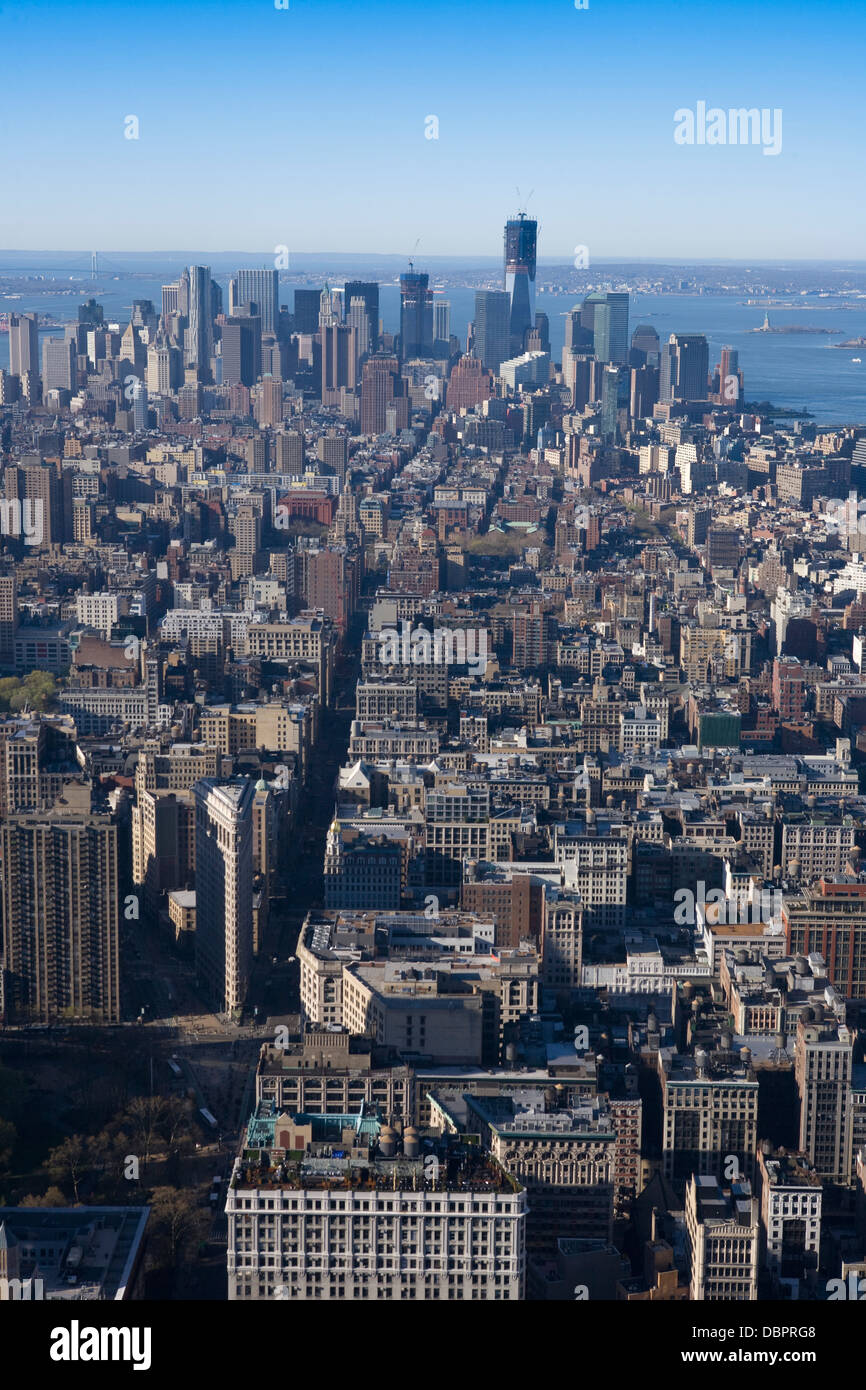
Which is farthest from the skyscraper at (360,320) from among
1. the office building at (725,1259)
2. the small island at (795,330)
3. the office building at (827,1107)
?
the office building at (725,1259)

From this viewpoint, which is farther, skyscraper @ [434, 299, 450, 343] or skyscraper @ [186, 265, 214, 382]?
skyscraper @ [434, 299, 450, 343]

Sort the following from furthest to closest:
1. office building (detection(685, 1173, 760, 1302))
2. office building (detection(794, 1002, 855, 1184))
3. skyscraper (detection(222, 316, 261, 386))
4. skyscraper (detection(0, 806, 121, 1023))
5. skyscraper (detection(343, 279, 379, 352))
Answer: skyscraper (detection(343, 279, 379, 352))
skyscraper (detection(222, 316, 261, 386))
skyscraper (detection(0, 806, 121, 1023))
office building (detection(794, 1002, 855, 1184))
office building (detection(685, 1173, 760, 1302))

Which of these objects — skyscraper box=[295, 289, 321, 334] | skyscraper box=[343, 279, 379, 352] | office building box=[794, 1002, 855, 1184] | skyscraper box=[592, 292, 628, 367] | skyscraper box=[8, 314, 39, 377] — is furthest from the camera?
skyscraper box=[295, 289, 321, 334]

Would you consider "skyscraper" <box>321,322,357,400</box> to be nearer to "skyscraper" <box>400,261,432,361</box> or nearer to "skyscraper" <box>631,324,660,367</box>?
"skyscraper" <box>400,261,432,361</box>

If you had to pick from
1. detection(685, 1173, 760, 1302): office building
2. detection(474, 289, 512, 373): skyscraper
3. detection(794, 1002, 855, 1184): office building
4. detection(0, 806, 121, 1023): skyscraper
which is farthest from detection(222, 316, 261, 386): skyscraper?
detection(685, 1173, 760, 1302): office building
